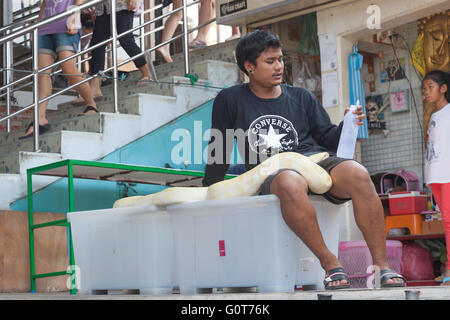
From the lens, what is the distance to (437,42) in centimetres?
596

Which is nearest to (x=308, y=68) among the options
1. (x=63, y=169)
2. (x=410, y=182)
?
(x=410, y=182)

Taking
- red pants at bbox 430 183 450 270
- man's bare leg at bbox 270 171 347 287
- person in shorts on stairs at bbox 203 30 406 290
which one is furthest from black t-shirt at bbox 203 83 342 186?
red pants at bbox 430 183 450 270

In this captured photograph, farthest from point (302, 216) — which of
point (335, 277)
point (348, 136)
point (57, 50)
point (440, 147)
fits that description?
point (57, 50)

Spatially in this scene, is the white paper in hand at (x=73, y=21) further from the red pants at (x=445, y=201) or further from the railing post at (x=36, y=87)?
the red pants at (x=445, y=201)

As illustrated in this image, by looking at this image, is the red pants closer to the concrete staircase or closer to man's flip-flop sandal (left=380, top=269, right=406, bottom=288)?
man's flip-flop sandal (left=380, top=269, right=406, bottom=288)

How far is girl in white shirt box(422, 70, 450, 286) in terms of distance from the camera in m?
4.85

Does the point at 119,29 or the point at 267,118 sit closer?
the point at 267,118

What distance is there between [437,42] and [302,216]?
3.59 metres

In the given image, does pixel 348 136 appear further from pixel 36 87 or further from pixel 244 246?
pixel 36 87

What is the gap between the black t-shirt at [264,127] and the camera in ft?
11.0

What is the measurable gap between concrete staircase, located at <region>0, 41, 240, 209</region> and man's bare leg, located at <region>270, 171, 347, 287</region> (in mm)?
3080

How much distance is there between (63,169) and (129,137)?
41.8 inches

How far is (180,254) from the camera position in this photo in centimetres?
323

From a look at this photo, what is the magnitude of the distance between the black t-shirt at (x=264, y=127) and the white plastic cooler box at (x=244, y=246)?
0.33 m
